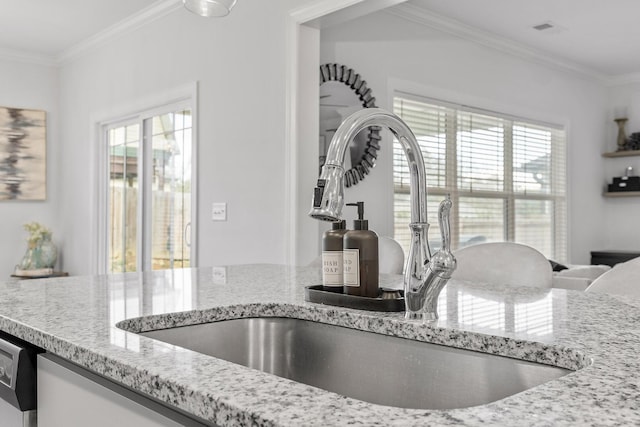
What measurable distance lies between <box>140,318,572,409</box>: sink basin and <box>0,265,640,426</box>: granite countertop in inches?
0.8

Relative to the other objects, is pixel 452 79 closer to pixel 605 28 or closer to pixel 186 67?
pixel 605 28

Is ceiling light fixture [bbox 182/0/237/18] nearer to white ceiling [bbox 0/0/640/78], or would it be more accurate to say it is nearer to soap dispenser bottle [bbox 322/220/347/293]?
soap dispenser bottle [bbox 322/220/347/293]

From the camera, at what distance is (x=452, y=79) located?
4703 millimetres

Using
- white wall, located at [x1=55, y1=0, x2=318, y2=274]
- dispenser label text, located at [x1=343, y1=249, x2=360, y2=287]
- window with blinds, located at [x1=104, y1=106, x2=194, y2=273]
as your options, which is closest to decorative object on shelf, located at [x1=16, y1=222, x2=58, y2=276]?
window with blinds, located at [x1=104, y1=106, x2=194, y2=273]

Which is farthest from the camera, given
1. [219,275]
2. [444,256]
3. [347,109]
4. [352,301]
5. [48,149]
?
[48,149]

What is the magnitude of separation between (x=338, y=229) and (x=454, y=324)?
0.39 metres

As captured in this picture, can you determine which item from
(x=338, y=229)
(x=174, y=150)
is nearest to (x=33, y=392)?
(x=338, y=229)

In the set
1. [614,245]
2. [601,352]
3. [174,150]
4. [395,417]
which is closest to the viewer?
[395,417]

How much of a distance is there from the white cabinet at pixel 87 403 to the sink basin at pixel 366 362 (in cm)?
18

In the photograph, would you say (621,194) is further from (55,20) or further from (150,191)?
(55,20)

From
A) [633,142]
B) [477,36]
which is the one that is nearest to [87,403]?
[477,36]

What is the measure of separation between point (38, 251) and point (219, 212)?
2425mm

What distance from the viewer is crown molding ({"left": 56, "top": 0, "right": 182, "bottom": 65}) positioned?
14.3 feet

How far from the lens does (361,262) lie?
1214 millimetres
